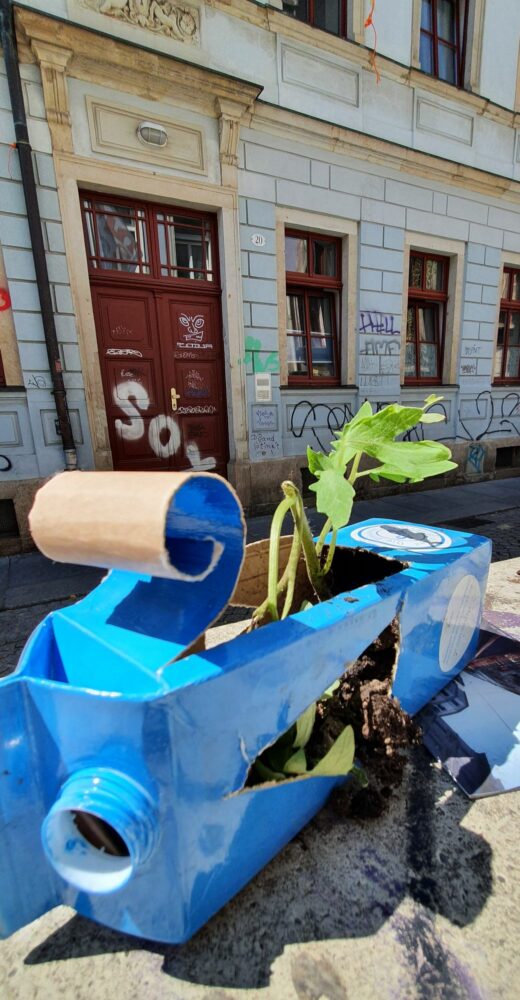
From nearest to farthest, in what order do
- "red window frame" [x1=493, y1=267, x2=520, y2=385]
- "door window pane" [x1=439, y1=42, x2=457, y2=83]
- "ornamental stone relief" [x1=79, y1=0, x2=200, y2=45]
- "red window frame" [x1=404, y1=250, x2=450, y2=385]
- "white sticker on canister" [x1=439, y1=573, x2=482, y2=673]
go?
"white sticker on canister" [x1=439, y1=573, x2=482, y2=673]
"ornamental stone relief" [x1=79, y1=0, x2=200, y2=45]
"door window pane" [x1=439, y1=42, x2=457, y2=83]
"red window frame" [x1=404, y1=250, x2=450, y2=385]
"red window frame" [x1=493, y1=267, x2=520, y2=385]

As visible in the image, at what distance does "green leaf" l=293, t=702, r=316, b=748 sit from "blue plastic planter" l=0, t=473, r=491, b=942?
0.37 ft

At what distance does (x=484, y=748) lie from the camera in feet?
5.31

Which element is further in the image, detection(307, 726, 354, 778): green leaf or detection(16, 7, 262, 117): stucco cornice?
detection(16, 7, 262, 117): stucco cornice

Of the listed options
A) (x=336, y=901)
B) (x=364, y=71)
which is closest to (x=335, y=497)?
(x=336, y=901)

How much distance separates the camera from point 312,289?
598 centimetres

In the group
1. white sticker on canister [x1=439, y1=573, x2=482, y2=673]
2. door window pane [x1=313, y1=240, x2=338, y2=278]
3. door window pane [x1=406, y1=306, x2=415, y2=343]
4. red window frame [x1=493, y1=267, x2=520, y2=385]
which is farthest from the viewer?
red window frame [x1=493, y1=267, x2=520, y2=385]

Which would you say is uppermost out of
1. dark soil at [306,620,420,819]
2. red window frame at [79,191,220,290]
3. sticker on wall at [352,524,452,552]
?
red window frame at [79,191,220,290]

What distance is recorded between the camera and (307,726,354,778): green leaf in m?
1.08

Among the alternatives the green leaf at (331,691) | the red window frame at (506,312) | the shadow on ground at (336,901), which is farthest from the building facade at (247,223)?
the shadow on ground at (336,901)

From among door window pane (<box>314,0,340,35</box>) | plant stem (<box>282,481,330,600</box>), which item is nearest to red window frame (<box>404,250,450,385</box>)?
door window pane (<box>314,0,340,35</box>)

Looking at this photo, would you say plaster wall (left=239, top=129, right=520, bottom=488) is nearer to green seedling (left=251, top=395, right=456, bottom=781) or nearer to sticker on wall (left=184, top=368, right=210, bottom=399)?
sticker on wall (left=184, top=368, right=210, bottom=399)

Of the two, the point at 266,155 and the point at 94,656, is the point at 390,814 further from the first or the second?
the point at 266,155

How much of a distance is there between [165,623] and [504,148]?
9340 millimetres

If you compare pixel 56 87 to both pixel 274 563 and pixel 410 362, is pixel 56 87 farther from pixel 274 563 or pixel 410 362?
pixel 410 362
